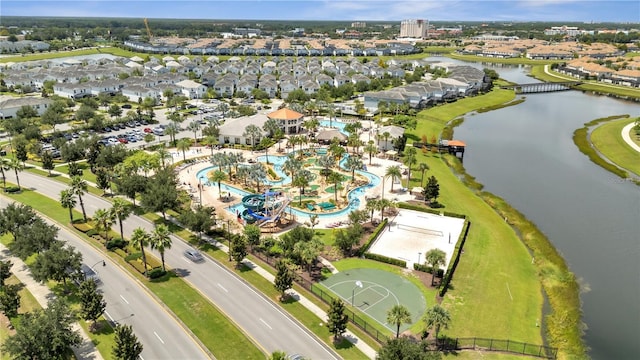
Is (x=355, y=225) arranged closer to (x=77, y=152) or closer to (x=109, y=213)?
(x=109, y=213)

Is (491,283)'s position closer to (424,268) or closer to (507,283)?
(507,283)

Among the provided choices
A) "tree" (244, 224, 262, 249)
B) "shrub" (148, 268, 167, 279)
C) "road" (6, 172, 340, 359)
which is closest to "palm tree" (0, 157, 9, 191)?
"road" (6, 172, 340, 359)

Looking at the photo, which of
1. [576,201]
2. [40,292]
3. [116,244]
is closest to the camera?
[40,292]

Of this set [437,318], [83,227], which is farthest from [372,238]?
[83,227]

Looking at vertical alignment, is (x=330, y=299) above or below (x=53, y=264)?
below

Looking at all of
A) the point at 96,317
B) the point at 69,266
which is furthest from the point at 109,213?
the point at 96,317

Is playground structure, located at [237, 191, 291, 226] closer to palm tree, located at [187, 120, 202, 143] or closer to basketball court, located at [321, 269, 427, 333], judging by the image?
basketball court, located at [321, 269, 427, 333]
